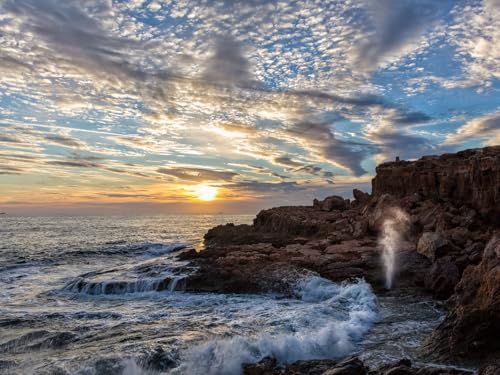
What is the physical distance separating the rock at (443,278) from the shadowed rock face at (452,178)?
1070 centimetres

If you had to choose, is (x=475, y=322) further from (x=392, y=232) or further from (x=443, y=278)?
(x=392, y=232)

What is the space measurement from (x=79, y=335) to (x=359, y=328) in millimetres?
10613

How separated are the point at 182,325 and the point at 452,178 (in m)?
26.5

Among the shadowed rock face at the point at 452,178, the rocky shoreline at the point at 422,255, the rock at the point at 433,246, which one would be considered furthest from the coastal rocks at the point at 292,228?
the rock at the point at 433,246

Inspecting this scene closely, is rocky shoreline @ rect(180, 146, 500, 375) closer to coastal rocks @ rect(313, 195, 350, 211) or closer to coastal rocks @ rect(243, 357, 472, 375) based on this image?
coastal rocks @ rect(243, 357, 472, 375)

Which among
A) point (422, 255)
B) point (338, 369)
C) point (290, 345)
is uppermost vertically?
point (422, 255)

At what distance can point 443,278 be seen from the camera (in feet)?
64.7

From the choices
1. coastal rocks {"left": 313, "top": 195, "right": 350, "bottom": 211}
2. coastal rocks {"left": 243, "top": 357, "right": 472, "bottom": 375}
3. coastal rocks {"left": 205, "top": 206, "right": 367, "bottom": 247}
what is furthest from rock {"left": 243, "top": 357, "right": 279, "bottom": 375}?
coastal rocks {"left": 313, "top": 195, "right": 350, "bottom": 211}

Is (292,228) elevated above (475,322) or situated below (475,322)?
above

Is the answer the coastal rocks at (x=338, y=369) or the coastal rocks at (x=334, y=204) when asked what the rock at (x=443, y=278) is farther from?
the coastal rocks at (x=334, y=204)

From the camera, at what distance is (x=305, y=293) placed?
21219mm

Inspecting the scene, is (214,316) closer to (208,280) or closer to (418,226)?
(208,280)

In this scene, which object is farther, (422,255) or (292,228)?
(292,228)

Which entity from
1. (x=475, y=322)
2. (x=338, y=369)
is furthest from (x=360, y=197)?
(x=338, y=369)
